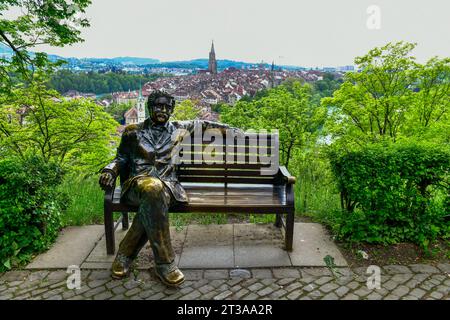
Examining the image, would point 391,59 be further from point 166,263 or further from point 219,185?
point 166,263

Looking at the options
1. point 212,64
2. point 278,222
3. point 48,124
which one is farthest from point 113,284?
point 212,64

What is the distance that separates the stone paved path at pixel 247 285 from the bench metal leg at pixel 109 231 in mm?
375

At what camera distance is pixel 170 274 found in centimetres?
350

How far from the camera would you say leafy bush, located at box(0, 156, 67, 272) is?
3.88m

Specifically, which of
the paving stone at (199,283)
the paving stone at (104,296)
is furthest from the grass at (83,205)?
the paving stone at (199,283)

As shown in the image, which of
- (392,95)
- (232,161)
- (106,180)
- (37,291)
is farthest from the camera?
(392,95)

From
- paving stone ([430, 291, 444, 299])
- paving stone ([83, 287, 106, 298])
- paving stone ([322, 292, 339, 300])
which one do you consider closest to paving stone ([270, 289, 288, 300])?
paving stone ([322, 292, 339, 300])

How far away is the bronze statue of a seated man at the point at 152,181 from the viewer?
139 inches

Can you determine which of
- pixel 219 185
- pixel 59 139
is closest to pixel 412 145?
pixel 219 185

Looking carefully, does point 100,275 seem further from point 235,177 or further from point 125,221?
point 235,177

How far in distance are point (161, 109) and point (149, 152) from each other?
0.50 meters
